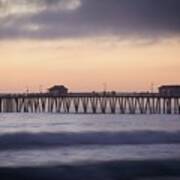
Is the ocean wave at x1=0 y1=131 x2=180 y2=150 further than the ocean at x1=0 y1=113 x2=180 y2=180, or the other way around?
the ocean wave at x1=0 y1=131 x2=180 y2=150

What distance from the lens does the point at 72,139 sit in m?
39.9

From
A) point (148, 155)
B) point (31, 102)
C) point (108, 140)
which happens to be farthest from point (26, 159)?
point (31, 102)

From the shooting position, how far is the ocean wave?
36.1 metres

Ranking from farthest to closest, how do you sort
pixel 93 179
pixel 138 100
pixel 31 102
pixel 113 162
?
pixel 31 102 → pixel 138 100 → pixel 113 162 → pixel 93 179

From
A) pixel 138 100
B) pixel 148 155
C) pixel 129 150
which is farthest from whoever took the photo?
pixel 138 100

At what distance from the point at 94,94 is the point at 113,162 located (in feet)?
181

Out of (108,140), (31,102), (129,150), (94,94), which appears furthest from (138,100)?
(129,150)

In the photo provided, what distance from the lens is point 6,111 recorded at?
87250 mm

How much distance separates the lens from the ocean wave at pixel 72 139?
36.1 metres

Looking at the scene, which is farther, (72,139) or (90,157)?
(72,139)

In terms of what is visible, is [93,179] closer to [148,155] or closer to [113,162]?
[113,162]

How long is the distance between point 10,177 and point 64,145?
12.8m

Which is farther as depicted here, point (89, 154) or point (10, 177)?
point (89, 154)

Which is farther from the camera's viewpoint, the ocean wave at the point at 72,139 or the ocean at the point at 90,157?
the ocean wave at the point at 72,139
